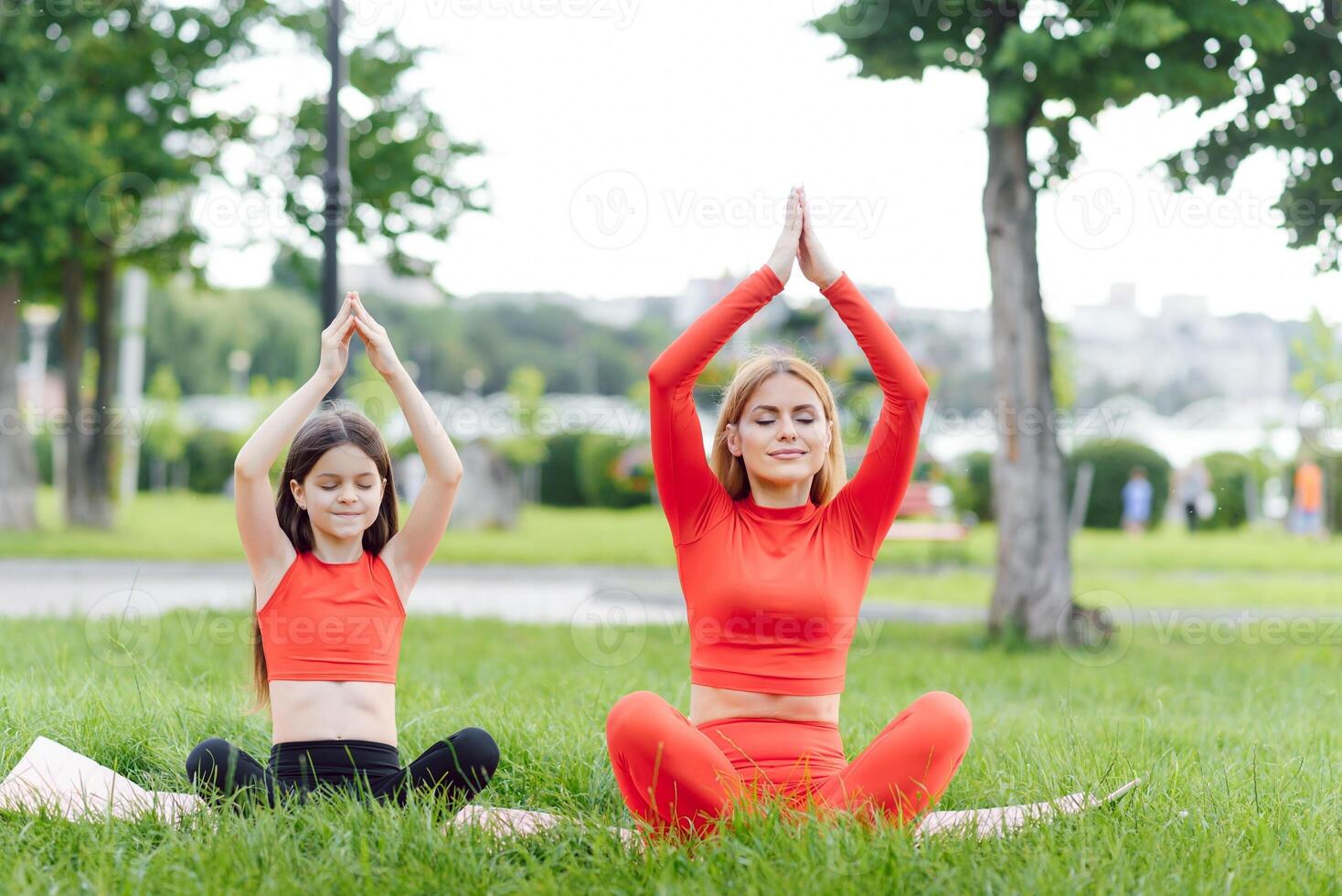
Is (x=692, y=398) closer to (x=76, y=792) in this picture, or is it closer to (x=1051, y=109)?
(x=76, y=792)

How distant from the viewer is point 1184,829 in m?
3.14

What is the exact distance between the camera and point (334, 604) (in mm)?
3307

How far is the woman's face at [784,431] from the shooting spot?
10.5 ft

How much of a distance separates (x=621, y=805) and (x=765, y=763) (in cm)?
66

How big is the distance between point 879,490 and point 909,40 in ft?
17.0

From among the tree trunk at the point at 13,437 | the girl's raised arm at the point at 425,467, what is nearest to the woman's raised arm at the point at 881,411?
the girl's raised arm at the point at 425,467

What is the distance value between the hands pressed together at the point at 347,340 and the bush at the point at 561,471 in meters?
27.1

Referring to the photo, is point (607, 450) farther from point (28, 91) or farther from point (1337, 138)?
point (1337, 138)

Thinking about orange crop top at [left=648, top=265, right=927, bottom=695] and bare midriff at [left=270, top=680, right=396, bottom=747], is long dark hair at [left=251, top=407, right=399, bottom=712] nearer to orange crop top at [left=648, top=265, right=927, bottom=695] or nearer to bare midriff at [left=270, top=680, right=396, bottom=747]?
bare midriff at [left=270, top=680, right=396, bottom=747]

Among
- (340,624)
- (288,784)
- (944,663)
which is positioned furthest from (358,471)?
(944,663)

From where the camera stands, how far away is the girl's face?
3.31m

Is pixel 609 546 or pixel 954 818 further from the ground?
pixel 954 818

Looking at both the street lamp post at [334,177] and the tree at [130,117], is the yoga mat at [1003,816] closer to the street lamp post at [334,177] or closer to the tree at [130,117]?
the street lamp post at [334,177]


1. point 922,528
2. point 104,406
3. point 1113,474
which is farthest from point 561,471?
point 922,528
